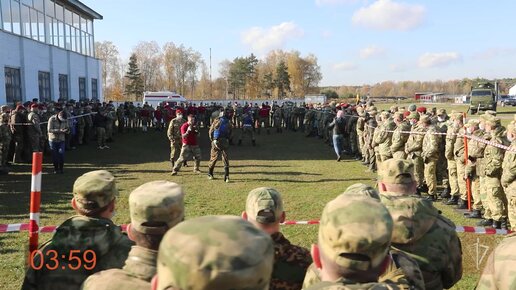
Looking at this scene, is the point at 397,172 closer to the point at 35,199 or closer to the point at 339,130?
the point at 35,199

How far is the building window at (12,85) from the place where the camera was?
2167 centimetres

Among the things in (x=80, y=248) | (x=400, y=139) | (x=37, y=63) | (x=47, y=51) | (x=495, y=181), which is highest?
(x=47, y=51)

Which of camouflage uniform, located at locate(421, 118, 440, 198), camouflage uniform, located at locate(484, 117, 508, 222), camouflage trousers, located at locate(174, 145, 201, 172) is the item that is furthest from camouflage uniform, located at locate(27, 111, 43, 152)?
camouflage uniform, located at locate(484, 117, 508, 222)

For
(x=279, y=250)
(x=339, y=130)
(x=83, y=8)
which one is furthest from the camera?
(x=83, y=8)

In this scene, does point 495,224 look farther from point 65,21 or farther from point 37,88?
point 65,21

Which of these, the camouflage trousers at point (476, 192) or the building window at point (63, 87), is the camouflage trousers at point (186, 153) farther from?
the building window at point (63, 87)

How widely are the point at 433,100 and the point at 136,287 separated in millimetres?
82804

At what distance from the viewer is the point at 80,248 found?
302 centimetres

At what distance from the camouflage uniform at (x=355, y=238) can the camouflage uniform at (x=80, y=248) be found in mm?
1710

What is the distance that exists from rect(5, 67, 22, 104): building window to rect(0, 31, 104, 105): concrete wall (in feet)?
0.75

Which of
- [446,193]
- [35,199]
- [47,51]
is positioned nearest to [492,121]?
[446,193]

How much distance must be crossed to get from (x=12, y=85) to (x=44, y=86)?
4005 mm

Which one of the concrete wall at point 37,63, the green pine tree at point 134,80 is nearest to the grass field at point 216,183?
the concrete wall at point 37,63

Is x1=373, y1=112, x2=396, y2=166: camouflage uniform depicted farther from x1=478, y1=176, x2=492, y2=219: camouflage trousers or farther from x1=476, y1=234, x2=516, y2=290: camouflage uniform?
x1=476, y1=234, x2=516, y2=290: camouflage uniform
